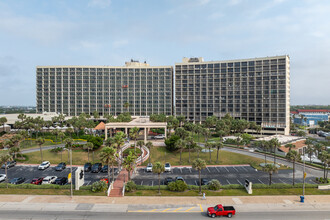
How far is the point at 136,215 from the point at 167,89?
128m

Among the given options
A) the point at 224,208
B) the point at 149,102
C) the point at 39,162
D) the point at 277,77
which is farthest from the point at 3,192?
the point at 277,77

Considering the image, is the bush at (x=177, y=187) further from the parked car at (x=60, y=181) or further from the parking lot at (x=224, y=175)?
the parked car at (x=60, y=181)

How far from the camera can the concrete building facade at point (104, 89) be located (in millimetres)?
152375

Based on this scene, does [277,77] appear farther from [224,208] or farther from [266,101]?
[224,208]

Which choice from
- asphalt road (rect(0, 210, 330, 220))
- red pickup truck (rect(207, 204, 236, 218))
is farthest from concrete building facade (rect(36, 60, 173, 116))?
red pickup truck (rect(207, 204, 236, 218))

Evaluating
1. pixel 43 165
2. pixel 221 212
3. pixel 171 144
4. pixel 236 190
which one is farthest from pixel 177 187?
pixel 43 165

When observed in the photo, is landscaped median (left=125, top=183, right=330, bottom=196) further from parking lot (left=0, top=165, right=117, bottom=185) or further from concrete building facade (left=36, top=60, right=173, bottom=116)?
concrete building facade (left=36, top=60, right=173, bottom=116)

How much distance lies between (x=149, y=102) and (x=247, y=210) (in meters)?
127

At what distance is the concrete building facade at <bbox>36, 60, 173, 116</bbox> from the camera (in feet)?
500

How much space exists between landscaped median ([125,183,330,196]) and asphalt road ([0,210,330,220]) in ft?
23.8

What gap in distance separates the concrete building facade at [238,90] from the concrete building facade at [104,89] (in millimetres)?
14742

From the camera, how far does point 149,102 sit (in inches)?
6088

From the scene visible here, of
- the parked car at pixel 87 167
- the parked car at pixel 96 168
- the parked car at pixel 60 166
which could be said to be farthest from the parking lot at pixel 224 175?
the parked car at pixel 60 166

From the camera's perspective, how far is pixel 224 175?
50.1 metres
